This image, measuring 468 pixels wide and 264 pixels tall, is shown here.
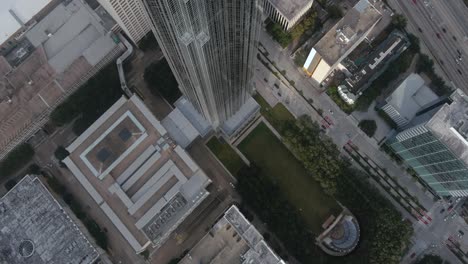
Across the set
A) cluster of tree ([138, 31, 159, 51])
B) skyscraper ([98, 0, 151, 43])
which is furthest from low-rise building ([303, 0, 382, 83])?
skyscraper ([98, 0, 151, 43])

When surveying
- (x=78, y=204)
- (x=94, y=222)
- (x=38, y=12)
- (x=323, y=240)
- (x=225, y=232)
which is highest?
(x=38, y=12)

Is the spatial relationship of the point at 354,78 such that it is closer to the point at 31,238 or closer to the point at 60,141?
the point at 60,141

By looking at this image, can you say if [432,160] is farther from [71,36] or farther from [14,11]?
[14,11]

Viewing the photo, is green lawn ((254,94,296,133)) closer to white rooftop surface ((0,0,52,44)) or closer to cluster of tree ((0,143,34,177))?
cluster of tree ((0,143,34,177))

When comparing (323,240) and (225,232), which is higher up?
(225,232)

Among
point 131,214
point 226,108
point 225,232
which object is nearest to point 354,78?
point 226,108
